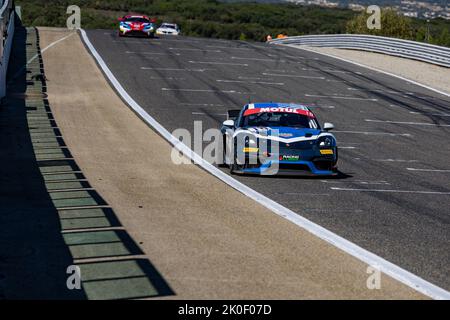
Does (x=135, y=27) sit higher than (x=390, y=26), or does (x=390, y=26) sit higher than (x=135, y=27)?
(x=135, y=27)

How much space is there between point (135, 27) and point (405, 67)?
50.9ft

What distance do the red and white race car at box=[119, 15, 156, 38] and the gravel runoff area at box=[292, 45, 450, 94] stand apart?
32.0ft

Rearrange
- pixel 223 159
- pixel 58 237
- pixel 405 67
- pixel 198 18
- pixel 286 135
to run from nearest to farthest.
→ pixel 58 237 → pixel 286 135 → pixel 223 159 → pixel 405 67 → pixel 198 18

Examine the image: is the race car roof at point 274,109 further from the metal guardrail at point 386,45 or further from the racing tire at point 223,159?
the metal guardrail at point 386,45

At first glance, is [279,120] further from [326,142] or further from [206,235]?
[206,235]

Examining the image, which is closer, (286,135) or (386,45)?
(286,135)

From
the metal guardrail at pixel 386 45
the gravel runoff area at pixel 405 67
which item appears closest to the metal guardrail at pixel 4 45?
the gravel runoff area at pixel 405 67

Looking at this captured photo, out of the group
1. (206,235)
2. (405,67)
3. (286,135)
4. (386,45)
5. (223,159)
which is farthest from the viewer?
(386,45)

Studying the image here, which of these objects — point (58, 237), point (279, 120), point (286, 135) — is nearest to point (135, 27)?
point (279, 120)

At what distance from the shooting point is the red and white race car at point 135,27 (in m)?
50.5

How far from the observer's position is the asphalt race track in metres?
11.8

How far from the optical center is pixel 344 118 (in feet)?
92.3

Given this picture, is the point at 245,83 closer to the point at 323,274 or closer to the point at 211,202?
the point at 211,202
